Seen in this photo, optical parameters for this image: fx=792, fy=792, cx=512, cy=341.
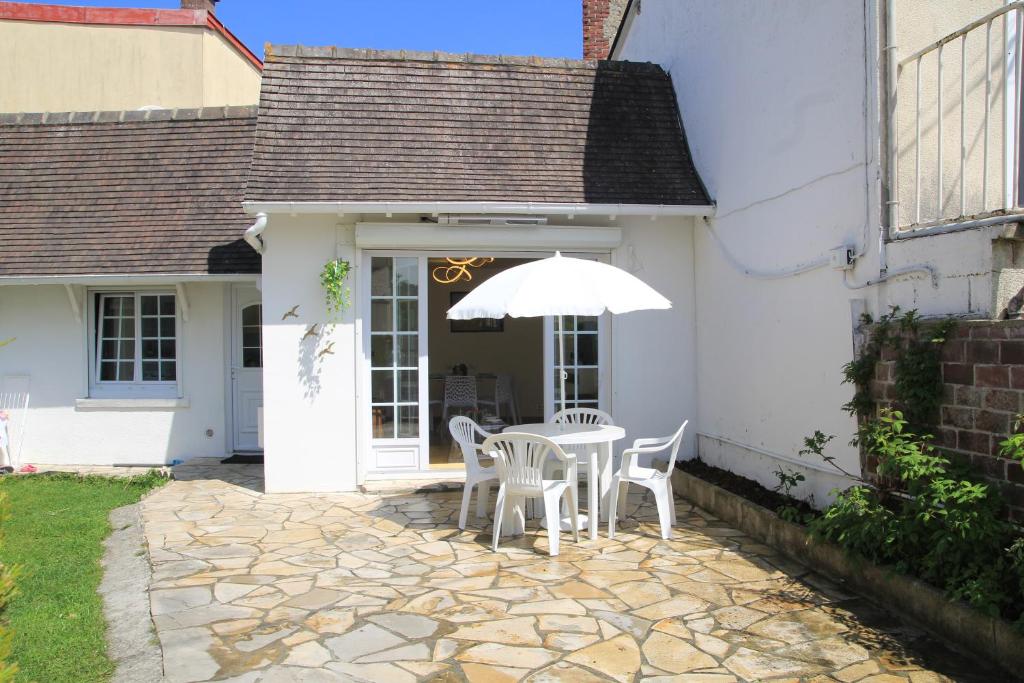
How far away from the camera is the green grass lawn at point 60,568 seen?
167 inches

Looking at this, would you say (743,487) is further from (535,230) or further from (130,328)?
(130,328)

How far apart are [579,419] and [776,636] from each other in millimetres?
3747

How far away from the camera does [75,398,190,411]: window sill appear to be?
1066 centimetres

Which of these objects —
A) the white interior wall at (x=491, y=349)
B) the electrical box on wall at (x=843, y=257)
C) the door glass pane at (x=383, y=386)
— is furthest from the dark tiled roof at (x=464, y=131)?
the white interior wall at (x=491, y=349)

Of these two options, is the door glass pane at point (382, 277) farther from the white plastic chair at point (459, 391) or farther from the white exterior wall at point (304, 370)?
the white plastic chair at point (459, 391)

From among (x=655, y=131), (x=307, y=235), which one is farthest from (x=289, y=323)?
(x=655, y=131)

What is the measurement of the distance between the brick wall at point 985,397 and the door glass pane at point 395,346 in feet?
17.5

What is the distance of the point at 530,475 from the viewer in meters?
6.29

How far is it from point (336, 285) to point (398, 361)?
109 cm

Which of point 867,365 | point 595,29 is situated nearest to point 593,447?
point 867,365

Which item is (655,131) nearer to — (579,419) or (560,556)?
(579,419)

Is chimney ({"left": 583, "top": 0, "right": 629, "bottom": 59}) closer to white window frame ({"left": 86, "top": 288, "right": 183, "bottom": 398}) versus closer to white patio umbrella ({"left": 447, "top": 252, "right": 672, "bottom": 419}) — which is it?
white window frame ({"left": 86, "top": 288, "right": 183, "bottom": 398})

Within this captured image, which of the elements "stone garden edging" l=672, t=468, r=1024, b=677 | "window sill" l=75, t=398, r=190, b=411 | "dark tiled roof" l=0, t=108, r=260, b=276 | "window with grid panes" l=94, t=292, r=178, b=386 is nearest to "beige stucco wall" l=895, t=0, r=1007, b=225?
"stone garden edging" l=672, t=468, r=1024, b=677

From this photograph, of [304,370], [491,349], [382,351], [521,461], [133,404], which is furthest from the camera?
[491,349]
